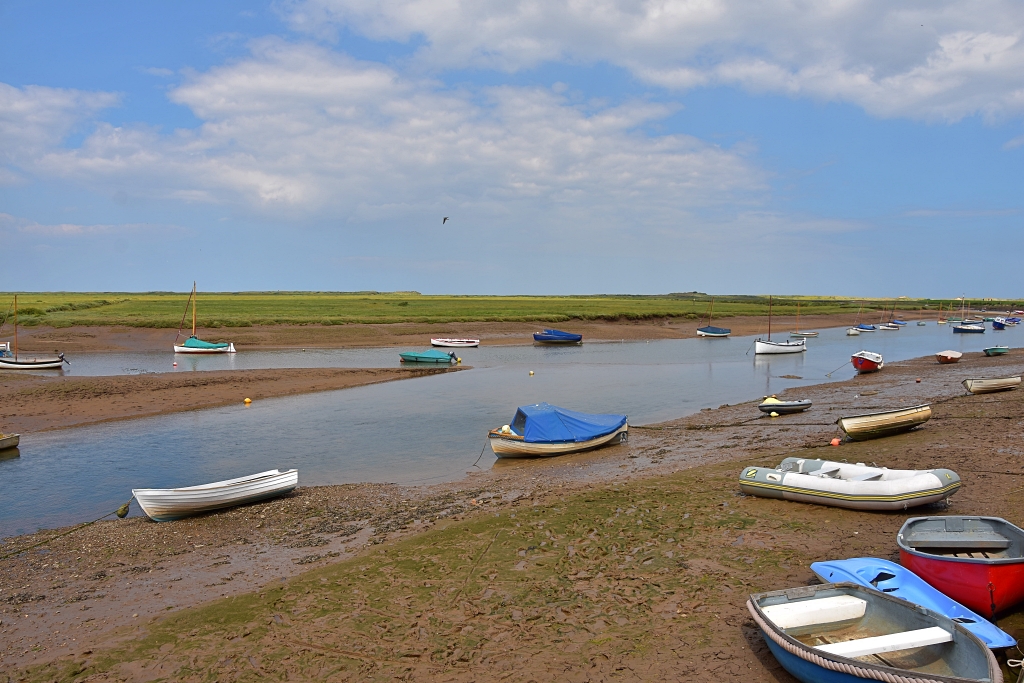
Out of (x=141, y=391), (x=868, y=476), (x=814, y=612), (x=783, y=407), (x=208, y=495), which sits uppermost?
(x=868, y=476)

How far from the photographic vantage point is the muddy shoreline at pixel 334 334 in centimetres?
5997

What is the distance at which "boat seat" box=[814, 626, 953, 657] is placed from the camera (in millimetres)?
7301

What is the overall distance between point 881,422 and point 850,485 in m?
8.22

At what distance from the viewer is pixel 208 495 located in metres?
15.6

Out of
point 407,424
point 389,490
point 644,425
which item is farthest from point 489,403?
point 389,490

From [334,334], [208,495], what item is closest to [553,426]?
[208,495]

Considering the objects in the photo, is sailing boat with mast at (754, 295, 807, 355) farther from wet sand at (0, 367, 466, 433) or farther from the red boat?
the red boat

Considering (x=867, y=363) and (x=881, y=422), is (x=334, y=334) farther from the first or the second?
(x=881, y=422)

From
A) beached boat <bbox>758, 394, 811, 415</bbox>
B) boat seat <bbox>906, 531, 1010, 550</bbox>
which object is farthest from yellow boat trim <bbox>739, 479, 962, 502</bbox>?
beached boat <bbox>758, 394, 811, 415</bbox>

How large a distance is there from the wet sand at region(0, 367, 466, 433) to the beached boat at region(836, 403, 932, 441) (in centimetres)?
2691

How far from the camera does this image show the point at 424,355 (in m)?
50.7

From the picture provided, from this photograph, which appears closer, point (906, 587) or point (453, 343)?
point (906, 587)

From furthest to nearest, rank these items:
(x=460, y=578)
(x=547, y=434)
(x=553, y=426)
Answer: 1. (x=553, y=426)
2. (x=547, y=434)
3. (x=460, y=578)

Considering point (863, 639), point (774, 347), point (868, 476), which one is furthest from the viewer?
point (774, 347)
